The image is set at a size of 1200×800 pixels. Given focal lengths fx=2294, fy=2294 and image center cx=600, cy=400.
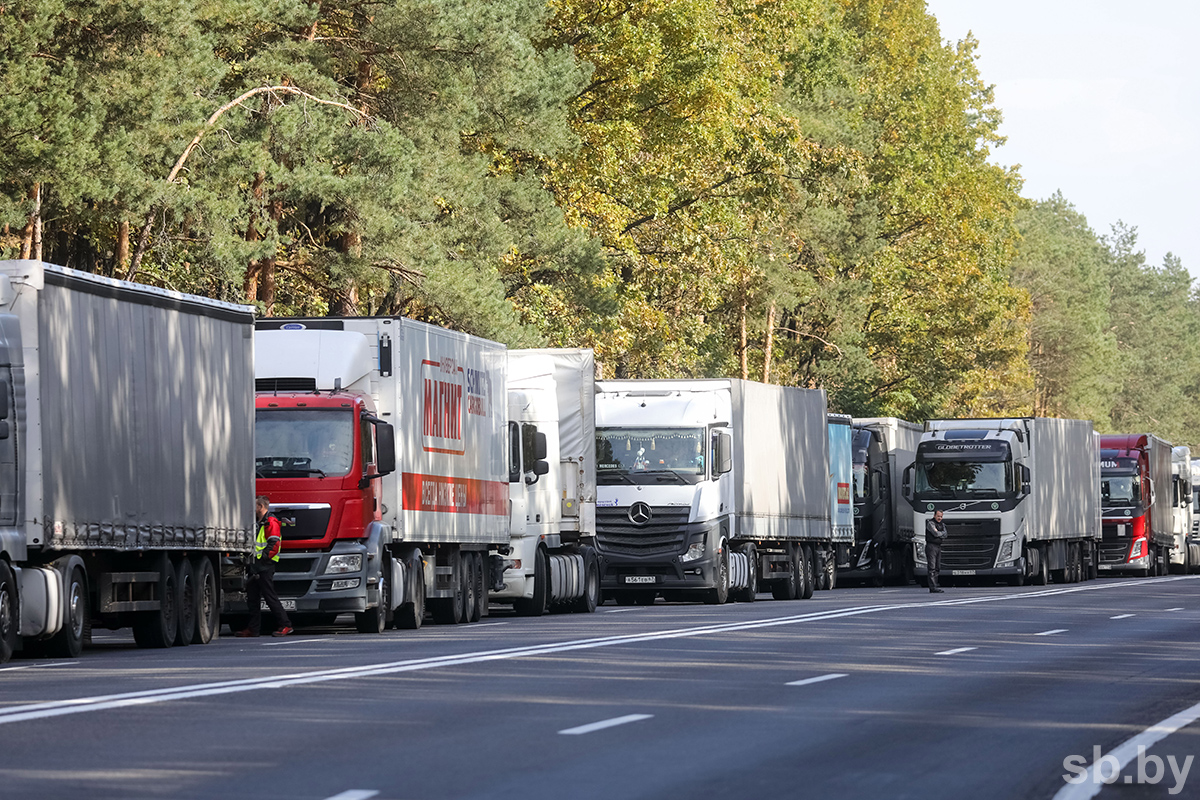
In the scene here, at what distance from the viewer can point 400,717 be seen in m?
14.6

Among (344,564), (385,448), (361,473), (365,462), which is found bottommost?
(344,564)

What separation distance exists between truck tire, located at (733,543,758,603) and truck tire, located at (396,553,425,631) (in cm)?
1195

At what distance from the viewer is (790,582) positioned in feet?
140

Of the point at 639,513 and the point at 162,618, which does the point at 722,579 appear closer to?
the point at 639,513

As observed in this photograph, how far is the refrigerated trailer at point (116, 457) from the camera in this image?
832 inches

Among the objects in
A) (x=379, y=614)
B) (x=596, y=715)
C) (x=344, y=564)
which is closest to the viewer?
(x=596, y=715)

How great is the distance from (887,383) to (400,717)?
2670 inches

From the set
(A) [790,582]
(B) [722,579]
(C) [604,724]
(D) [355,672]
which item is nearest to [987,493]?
(A) [790,582]

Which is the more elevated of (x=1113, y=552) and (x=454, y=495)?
(x=454, y=495)

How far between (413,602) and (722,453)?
415 inches

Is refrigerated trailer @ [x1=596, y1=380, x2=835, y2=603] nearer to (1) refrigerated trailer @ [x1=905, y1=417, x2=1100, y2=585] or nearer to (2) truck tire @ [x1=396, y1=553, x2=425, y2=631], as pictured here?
(2) truck tire @ [x1=396, y1=553, x2=425, y2=631]

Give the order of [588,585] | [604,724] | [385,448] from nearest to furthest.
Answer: [604,724], [385,448], [588,585]

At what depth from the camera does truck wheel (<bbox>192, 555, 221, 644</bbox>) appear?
2459 centimetres

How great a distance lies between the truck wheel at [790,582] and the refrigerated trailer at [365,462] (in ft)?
43.8
